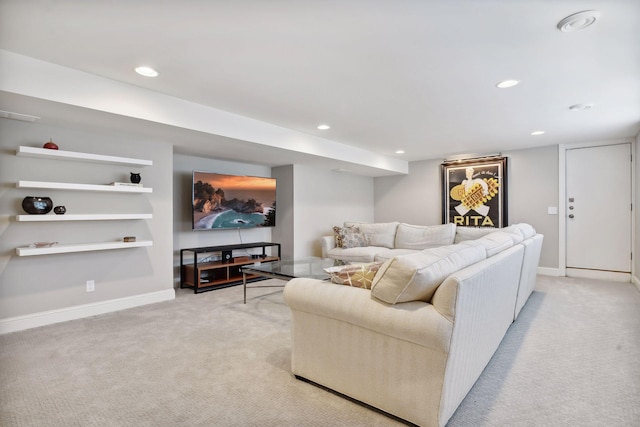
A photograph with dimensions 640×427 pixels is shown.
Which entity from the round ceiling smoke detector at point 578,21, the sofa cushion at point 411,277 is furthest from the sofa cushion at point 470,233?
the sofa cushion at point 411,277

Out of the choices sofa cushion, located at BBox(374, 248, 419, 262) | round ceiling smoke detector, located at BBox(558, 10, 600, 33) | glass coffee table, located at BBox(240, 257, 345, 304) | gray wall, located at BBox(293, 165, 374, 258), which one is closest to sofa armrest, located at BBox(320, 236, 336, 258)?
gray wall, located at BBox(293, 165, 374, 258)

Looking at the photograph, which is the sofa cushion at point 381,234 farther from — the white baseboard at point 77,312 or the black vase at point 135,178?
the black vase at point 135,178

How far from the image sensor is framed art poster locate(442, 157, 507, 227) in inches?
226

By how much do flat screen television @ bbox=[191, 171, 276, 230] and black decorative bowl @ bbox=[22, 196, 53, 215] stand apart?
65.0 inches

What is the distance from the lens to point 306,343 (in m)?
2.00

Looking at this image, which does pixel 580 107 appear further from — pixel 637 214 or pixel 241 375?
pixel 241 375

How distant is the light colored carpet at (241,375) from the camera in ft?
5.60

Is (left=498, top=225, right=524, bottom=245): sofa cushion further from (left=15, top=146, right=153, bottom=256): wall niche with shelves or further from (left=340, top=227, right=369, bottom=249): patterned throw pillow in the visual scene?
(left=15, top=146, right=153, bottom=256): wall niche with shelves

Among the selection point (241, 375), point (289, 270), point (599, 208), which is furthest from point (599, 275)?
point (241, 375)

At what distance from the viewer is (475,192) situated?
6.01m

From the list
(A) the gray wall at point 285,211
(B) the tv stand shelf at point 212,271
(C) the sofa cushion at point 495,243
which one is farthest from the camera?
(A) the gray wall at point 285,211

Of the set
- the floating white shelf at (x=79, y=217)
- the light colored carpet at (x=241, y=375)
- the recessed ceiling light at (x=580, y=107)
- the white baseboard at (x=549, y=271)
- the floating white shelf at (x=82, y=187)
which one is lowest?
the light colored carpet at (x=241, y=375)

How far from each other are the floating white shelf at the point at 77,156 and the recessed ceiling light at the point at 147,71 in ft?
3.61

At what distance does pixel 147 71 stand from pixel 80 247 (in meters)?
1.84
